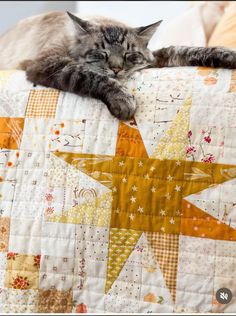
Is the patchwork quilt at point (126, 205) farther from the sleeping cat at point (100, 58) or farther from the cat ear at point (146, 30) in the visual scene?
the cat ear at point (146, 30)

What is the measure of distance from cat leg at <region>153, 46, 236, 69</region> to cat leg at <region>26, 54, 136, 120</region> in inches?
10.3

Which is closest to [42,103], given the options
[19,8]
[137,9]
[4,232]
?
[4,232]

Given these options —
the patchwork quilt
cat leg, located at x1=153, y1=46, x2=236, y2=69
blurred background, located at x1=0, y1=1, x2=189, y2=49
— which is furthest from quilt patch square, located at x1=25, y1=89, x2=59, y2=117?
blurred background, located at x1=0, y1=1, x2=189, y2=49

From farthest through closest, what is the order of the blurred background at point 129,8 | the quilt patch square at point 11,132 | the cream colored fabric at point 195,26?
the blurred background at point 129,8
the cream colored fabric at point 195,26
the quilt patch square at point 11,132

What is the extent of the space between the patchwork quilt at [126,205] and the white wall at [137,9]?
1540 mm

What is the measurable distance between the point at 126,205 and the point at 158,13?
72.1 inches

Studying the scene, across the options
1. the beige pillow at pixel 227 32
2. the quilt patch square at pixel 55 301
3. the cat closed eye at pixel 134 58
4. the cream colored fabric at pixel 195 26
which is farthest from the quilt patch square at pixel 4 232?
the cream colored fabric at pixel 195 26

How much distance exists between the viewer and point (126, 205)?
3.43 feet

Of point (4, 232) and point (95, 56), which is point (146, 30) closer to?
point (95, 56)

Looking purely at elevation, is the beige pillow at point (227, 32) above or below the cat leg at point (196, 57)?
above

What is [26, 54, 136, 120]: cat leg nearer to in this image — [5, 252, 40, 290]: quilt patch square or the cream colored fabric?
[5, 252, 40, 290]: quilt patch square

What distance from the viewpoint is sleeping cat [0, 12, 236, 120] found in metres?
1.17

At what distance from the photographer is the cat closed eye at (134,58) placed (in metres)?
1.35

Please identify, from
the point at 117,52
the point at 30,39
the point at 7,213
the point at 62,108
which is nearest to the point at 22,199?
the point at 7,213
